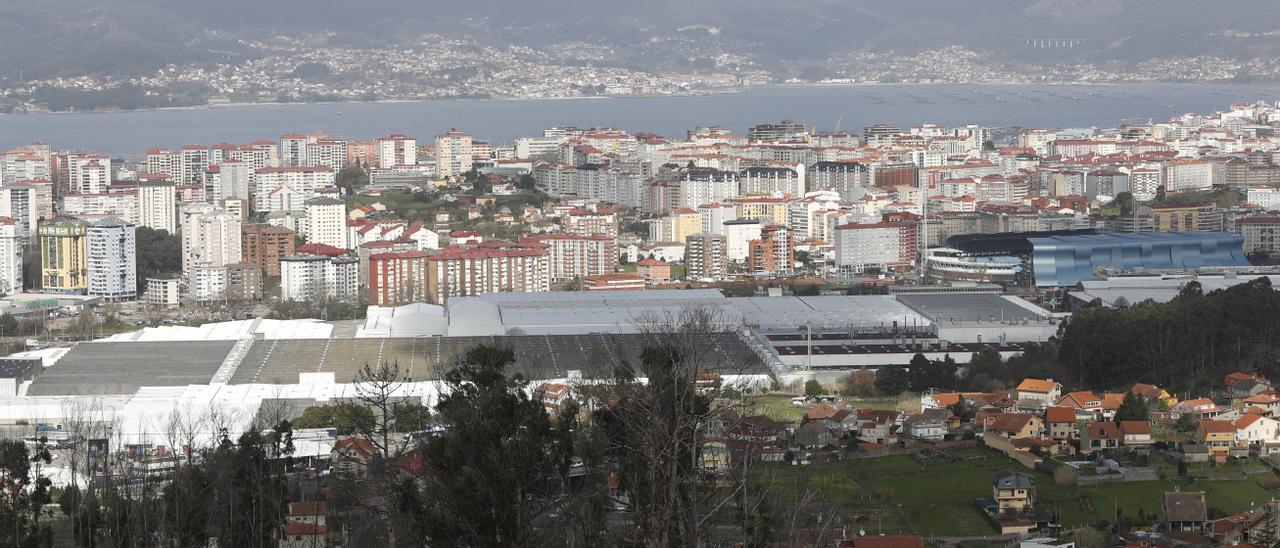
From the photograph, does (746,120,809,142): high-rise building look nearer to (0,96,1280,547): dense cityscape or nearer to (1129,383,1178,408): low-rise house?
(0,96,1280,547): dense cityscape

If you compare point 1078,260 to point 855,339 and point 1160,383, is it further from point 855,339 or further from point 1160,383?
point 1160,383

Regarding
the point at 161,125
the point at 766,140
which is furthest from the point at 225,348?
the point at 161,125

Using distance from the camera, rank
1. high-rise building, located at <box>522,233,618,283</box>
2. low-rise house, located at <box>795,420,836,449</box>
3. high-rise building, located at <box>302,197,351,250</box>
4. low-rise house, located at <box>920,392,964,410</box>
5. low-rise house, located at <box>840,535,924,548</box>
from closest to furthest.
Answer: low-rise house, located at <box>840,535,924,548</box>, low-rise house, located at <box>795,420,836,449</box>, low-rise house, located at <box>920,392,964,410</box>, high-rise building, located at <box>522,233,618,283</box>, high-rise building, located at <box>302,197,351,250</box>

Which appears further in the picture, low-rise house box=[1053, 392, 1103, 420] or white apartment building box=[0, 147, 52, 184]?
white apartment building box=[0, 147, 52, 184]

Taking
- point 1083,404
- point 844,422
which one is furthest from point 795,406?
point 1083,404

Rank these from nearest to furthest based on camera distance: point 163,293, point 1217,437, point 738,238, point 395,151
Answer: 1. point 1217,437
2. point 163,293
3. point 738,238
4. point 395,151

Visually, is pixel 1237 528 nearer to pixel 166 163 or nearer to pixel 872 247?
pixel 872 247

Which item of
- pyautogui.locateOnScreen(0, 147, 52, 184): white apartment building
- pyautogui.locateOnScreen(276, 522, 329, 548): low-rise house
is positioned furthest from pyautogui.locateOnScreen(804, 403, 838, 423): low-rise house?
pyautogui.locateOnScreen(0, 147, 52, 184): white apartment building
